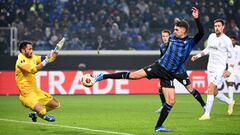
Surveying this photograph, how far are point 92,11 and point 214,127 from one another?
16021 millimetres


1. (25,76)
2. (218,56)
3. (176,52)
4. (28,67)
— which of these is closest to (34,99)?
(25,76)

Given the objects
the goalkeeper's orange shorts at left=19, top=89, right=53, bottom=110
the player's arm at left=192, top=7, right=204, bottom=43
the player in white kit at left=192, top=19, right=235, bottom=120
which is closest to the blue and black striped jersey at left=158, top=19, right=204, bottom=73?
the player's arm at left=192, top=7, right=204, bottom=43

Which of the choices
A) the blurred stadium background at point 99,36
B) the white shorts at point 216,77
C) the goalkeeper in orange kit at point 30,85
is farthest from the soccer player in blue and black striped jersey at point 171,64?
the blurred stadium background at point 99,36

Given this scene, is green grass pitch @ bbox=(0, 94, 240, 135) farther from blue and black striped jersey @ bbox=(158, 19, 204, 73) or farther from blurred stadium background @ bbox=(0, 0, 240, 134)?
blurred stadium background @ bbox=(0, 0, 240, 134)

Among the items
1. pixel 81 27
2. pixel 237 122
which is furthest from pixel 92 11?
pixel 237 122

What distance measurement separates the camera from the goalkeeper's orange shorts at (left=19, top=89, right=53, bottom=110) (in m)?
14.2

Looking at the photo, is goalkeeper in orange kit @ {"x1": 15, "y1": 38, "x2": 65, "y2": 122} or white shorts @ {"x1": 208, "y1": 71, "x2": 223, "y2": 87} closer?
goalkeeper in orange kit @ {"x1": 15, "y1": 38, "x2": 65, "y2": 122}

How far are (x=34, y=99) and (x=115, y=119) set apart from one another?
7.82 ft

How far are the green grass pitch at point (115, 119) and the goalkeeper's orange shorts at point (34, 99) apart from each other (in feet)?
1.65

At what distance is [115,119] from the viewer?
617 inches

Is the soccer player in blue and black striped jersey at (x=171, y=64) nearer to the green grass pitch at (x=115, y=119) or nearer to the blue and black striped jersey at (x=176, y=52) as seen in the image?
the blue and black striped jersey at (x=176, y=52)

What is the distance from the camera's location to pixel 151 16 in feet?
95.6

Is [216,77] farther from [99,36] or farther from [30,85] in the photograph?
[99,36]

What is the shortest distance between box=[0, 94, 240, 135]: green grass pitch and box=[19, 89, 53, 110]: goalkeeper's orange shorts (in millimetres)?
503
